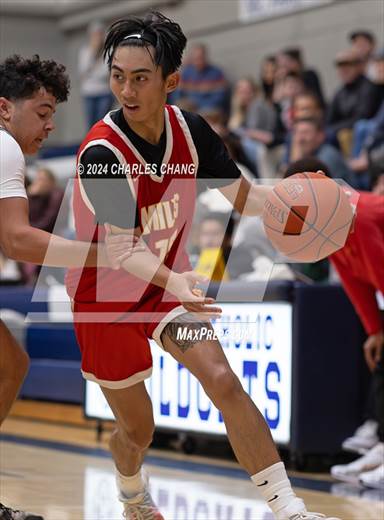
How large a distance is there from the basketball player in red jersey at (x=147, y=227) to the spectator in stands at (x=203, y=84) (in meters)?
9.59

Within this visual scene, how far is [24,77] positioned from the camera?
14.7ft

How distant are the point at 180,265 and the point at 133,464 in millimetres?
901

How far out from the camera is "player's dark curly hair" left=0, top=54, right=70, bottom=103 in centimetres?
448

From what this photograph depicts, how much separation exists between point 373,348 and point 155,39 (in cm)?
290

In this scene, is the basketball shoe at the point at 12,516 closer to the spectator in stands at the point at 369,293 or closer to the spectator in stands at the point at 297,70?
the spectator in stands at the point at 369,293

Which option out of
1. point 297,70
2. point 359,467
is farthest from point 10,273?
point 359,467

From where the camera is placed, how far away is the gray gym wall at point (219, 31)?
1380cm

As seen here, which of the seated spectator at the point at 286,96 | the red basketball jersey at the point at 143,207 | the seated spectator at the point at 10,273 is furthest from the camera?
the seated spectator at the point at 286,96

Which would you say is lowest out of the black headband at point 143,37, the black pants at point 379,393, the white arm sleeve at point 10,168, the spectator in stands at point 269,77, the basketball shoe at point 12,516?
the basketball shoe at point 12,516

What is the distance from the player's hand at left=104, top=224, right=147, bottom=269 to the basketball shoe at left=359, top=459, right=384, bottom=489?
288 centimetres

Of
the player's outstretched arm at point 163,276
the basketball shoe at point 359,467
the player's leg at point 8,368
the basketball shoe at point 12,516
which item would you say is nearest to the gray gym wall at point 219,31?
the basketball shoe at point 359,467

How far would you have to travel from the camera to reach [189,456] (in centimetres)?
763

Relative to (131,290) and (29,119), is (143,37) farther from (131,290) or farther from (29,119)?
(131,290)

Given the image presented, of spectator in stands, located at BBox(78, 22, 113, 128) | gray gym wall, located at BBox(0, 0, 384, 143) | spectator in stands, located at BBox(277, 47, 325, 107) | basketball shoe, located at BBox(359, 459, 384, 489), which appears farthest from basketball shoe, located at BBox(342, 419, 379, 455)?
spectator in stands, located at BBox(78, 22, 113, 128)
